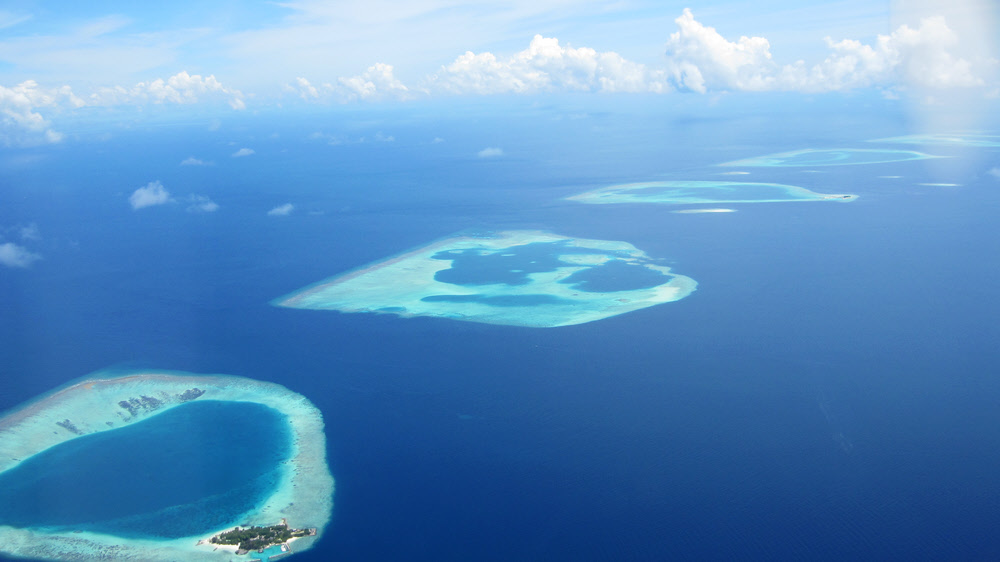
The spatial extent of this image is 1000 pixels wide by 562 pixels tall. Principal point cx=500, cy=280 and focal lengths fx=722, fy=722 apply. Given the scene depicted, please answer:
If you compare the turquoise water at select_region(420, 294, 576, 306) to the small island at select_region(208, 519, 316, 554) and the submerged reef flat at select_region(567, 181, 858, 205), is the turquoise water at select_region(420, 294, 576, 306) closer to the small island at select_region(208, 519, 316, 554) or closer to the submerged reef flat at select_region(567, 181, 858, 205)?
the small island at select_region(208, 519, 316, 554)

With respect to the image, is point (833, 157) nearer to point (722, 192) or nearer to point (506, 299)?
point (722, 192)

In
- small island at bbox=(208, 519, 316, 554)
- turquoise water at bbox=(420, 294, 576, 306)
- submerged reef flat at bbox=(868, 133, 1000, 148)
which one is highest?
submerged reef flat at bbox=(868, 133, 1000, 148)

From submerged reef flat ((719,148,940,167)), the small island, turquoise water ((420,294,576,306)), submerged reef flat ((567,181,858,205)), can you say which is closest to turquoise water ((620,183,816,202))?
submerged reef flat ((567,181,858,205))

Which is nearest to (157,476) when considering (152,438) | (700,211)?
(152,438)

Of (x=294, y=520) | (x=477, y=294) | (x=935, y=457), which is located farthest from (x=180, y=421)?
(x=935, y=457)

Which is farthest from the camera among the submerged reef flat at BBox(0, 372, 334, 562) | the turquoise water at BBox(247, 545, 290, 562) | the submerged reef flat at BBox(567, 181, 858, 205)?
the submerged reef flat at BBox(567, 181, 858, 205)

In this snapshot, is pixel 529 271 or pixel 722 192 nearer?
pixel 529 271

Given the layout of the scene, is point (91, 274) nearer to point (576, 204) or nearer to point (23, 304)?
point (23, 304)

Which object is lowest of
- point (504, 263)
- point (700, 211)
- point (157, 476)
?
point (157, 476)
